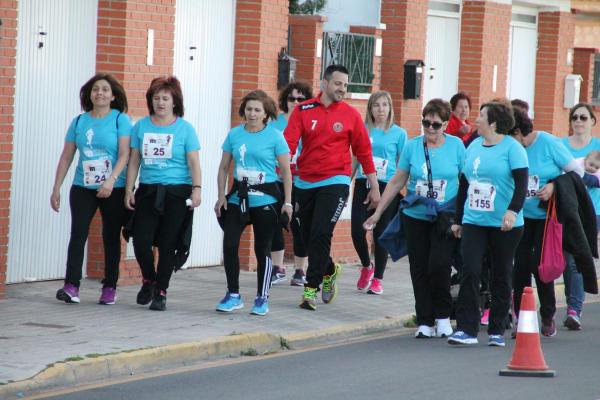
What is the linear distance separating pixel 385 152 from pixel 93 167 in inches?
130

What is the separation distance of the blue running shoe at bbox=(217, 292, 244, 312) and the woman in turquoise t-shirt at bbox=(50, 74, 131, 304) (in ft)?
3.05

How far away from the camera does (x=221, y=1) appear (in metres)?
15.0

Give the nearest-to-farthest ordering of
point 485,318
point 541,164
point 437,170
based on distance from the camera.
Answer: point 437,170, point 541,164, point 485,318

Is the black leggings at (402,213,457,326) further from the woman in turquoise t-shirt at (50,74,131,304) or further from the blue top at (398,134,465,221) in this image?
the woman in turquoise t-shirt at (50,74,131,304)

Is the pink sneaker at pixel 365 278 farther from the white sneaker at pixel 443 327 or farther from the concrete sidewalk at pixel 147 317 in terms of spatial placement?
the white sneaker at pixel 443 327

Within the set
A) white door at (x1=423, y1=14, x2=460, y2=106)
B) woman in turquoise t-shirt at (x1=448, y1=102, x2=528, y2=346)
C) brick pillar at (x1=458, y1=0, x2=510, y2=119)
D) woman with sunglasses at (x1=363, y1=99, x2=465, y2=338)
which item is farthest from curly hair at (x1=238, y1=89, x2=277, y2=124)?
brick pillar at (x1=458, y1=0, x2=510, y2=119)

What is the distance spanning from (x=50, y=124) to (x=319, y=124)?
97.8 inches

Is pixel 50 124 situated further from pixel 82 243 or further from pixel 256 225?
pixel 256 225

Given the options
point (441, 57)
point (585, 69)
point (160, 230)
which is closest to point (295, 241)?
point (160, 230)

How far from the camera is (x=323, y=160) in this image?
12383mm

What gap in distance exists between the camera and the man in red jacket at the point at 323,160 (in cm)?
1235

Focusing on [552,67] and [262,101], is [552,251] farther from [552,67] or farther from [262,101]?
[552,67]

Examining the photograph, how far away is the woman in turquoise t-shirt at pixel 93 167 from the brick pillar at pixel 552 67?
449 inches

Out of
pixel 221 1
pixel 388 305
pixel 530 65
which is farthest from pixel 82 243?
pixel 530 65
